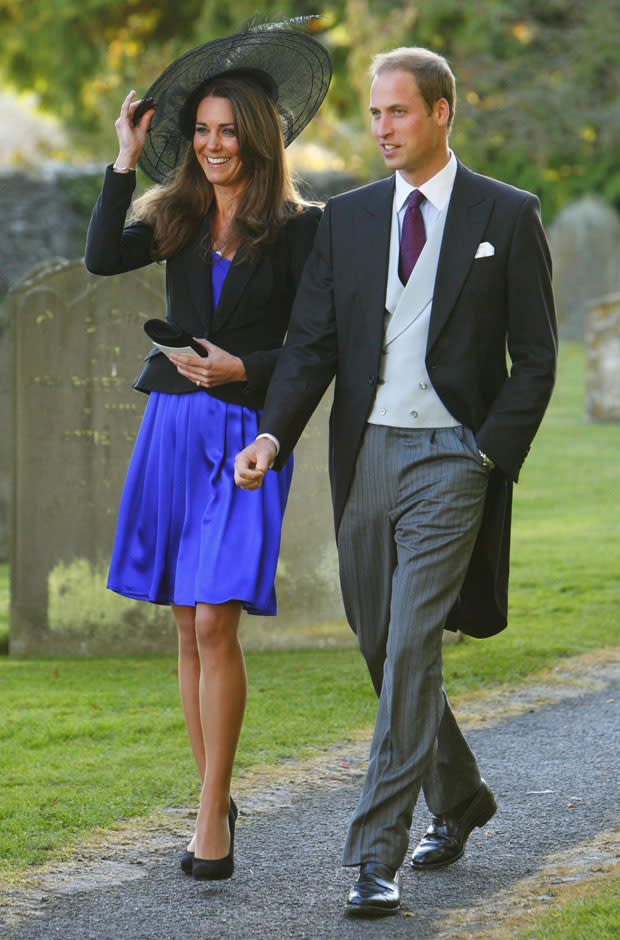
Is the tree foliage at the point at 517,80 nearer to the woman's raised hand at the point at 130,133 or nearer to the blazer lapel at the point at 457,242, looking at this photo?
the woman's raised hand at the point at 130,133

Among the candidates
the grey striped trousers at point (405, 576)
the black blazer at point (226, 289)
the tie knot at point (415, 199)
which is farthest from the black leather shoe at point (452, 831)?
the tie knot at point (415, 199)

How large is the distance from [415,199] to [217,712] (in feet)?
4.72

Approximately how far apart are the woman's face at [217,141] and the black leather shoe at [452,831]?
5.93ft

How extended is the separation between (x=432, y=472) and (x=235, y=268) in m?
0.81

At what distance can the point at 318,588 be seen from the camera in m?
6.88

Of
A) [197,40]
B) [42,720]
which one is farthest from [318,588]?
[197,40]

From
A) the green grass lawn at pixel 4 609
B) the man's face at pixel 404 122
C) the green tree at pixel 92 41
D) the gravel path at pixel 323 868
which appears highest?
the green tree at pixel 92 41

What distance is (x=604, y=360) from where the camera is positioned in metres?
16.8

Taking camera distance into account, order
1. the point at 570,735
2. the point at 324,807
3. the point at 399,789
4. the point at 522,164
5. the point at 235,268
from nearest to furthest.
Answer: the point at 399,789 < the point at 235,268 < the point at 324,807 < the point at 570,735 < the point at 522,164

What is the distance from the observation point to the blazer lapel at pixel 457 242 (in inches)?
144

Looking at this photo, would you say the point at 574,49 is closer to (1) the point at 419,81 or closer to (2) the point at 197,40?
(2) the point at 197,40

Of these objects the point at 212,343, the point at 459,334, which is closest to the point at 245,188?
the point at 212,343

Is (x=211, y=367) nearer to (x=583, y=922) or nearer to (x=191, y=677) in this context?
(x=191, y=677)

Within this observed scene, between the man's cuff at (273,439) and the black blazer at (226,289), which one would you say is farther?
the black blazer at (226,289)
